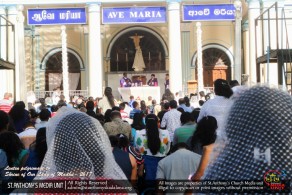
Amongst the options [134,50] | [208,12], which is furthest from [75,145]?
[134,50]

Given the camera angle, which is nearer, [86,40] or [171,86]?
[171,86]

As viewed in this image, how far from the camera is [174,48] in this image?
27406mm

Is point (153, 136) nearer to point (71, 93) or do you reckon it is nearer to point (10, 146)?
point (10, 146)

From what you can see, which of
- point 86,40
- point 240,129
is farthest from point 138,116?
point 86,40

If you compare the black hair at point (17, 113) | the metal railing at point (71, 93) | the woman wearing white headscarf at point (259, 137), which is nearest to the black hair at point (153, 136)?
the black hair at point (17, 113)

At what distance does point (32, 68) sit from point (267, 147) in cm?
3041

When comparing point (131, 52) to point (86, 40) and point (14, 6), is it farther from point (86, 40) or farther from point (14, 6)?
point (14, 6)

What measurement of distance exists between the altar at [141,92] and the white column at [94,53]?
114 cm

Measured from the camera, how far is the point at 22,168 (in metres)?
5.64

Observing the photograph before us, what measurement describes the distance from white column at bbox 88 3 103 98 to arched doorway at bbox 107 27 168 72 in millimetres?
4817

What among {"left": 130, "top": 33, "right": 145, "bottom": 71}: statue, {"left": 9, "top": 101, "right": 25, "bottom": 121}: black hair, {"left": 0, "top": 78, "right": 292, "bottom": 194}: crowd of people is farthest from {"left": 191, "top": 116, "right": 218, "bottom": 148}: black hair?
{"left": 130, "top": 33, "right": 145, "bottom": 71}: statue

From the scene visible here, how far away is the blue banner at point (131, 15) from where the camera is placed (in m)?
25.2

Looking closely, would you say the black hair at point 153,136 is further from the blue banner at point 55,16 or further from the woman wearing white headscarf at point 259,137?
the blue banner at point 55,16

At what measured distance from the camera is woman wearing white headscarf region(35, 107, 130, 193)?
140 inches
